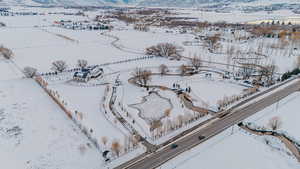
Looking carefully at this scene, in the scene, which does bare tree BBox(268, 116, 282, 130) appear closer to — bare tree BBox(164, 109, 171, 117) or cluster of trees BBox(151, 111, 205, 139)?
cluster of trees BBox(151, 111, 205, 139)

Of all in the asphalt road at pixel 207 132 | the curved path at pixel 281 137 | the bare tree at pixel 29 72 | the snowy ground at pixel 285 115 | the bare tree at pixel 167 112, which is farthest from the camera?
the bare tree at pixel 29 72

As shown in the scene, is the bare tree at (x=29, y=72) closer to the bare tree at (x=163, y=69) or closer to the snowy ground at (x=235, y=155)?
the bare tree at (x=163, y=69)

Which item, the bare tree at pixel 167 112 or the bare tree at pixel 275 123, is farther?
the bare tree at pixel 167 112

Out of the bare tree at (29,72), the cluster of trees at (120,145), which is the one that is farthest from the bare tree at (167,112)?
the bare tree at (29,72)

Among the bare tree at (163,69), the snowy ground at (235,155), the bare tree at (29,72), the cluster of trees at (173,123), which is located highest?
the bare tree at (163,69)

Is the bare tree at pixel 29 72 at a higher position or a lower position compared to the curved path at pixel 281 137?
higher

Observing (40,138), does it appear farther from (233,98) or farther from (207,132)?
(233,98)

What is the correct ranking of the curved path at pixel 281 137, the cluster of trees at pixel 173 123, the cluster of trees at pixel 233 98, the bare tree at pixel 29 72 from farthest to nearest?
the bare tree at pixel 29 72, the cluster of trees at pixel 233 98, the cluster of trees at pixel 173 123, the curved path at pixel 281 137

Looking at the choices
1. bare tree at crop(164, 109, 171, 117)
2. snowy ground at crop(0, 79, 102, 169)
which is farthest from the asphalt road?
bare tree at crop(164, 109, 171, 117)
